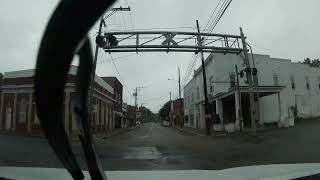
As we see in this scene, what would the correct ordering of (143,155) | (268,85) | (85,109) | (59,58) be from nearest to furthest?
(59,58) < (85,109) < (143,155) < (268,85)

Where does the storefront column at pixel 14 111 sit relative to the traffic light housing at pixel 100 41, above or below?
below

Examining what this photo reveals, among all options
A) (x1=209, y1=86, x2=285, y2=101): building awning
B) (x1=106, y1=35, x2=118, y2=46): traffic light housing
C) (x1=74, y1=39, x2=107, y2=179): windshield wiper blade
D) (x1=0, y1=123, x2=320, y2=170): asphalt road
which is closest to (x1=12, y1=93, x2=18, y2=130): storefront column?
(x1=209, y1=86, x2=285, y2=101): building awning

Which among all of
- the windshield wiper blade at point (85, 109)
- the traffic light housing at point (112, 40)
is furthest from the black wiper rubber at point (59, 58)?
the traffic light housing at point (112, 40)

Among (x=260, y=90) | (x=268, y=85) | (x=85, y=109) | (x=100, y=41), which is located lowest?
(x=85, y=109)

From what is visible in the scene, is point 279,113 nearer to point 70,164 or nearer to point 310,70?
point 310,70

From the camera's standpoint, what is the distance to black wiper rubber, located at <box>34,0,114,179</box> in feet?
7.73

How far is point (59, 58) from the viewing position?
2.49 meters

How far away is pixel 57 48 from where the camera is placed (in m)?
2.47

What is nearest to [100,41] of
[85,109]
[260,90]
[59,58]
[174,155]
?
[174,155]

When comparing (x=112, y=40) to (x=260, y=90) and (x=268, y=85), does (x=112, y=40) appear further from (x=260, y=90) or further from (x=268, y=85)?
(x=268, y=85)

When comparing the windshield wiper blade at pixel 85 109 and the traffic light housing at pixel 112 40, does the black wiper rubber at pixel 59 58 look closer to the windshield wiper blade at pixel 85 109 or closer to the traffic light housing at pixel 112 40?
the windshield wiper blade at pixel 85 109

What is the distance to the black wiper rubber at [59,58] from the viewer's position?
7.73 ft

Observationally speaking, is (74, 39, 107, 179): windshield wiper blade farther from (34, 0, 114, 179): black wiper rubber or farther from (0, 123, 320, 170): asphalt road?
(0, 123, 320, 170): asphalt road

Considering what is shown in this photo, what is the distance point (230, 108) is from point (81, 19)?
5199cm
